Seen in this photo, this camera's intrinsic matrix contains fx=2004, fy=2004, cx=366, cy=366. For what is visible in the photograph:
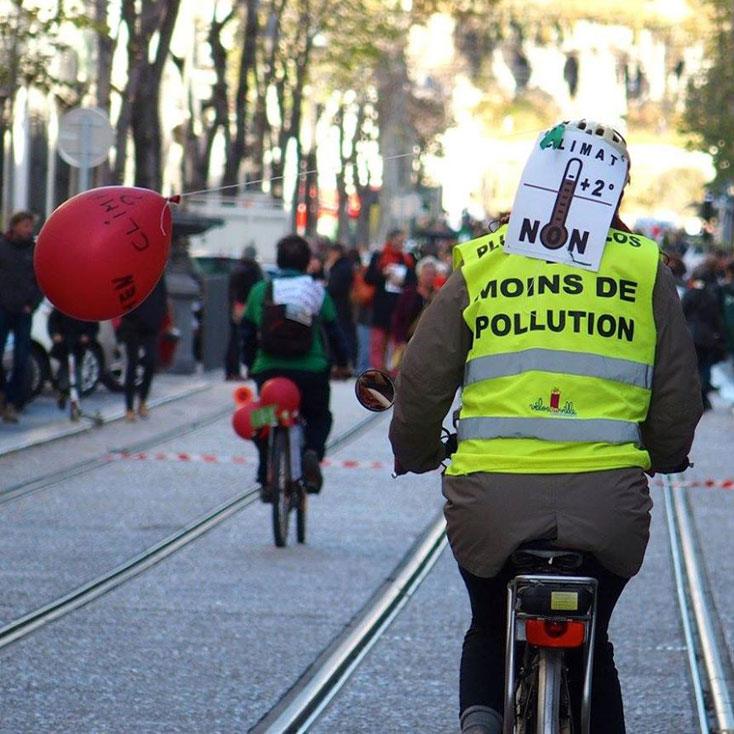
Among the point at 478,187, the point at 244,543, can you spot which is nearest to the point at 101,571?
the point at 244,543

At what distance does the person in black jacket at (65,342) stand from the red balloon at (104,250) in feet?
39.6

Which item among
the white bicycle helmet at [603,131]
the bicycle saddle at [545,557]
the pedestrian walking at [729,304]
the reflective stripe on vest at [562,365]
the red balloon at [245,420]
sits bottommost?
the pedestrian walking at [729,304]

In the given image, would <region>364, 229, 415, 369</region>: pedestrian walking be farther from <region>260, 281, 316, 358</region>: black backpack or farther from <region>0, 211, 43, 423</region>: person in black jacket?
<region>260, 281, 316, 358</region>: black backpack

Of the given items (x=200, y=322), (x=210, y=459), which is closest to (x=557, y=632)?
(x=210, y=459)

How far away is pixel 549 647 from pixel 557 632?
0.05 metres

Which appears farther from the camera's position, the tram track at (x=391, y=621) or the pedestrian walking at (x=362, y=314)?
the pedestrian walking at (x=362, y=314)

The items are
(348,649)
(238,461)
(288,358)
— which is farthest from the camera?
(238,461)

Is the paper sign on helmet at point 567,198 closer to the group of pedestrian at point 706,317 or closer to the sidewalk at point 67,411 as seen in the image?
the sidewalk at point 67,411

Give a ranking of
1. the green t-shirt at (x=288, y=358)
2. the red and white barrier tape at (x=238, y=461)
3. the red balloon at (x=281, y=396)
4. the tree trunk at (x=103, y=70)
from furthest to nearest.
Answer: the tree trunk at (x=103, y=70), the red and white barrier tape at (x=238, y=461), the green t-shirt at (x=288, y=358), the red balloon at (x=281, y=396)

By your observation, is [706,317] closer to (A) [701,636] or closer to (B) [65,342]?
(B) [65,342]

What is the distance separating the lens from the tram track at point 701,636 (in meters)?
7.06

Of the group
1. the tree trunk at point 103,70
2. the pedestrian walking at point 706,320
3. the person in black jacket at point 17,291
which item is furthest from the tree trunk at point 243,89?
the person in black jacket at point 17,291

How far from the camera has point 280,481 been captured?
10.7 meters

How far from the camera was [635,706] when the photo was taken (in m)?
7.11
